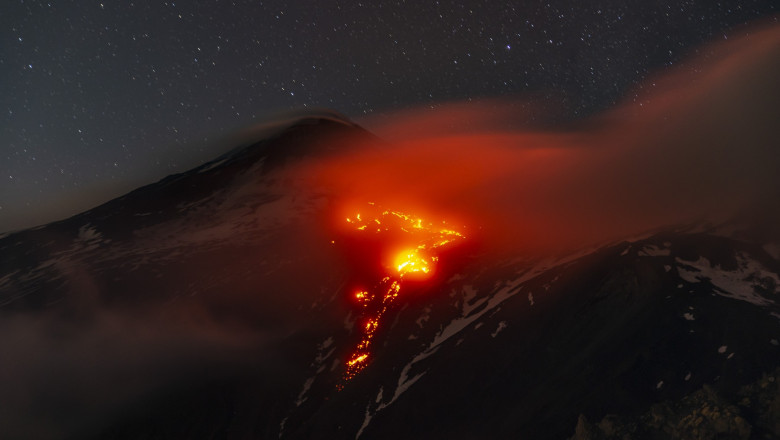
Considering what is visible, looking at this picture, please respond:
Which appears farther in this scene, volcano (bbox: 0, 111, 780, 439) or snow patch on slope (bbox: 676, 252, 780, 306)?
snow patch on slope (bbox: 676, 252, 780, 306)

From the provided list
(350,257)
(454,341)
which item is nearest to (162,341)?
(350,257)

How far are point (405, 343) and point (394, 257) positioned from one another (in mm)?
19490

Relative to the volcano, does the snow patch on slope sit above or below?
below

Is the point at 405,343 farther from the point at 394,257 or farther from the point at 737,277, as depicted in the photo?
the point at 737,277

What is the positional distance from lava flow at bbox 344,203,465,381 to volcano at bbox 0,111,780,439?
2.73ft

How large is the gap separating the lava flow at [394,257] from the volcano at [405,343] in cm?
83

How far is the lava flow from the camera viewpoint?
4541cm

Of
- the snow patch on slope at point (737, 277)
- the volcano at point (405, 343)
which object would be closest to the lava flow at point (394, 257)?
the volcano at point (405, 343)

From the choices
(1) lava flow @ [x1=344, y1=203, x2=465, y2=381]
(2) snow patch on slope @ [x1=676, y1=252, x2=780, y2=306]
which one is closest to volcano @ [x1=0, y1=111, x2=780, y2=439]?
(2) snow patch on slope @ [x1=676, y1=252, x2=780, y2=306]

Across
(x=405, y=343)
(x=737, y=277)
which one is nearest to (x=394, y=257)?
(x=405, y=343)

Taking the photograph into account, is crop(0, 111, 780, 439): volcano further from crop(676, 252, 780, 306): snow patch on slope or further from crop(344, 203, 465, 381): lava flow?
crop(344, 203, 465, 381): lava flow

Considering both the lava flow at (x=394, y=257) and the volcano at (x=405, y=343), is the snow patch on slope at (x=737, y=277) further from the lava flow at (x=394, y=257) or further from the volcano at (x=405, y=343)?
the lava flow at (x=394, y=257)

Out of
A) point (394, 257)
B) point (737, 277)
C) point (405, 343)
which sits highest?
point (394, 257)

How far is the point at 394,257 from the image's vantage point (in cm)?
6194
